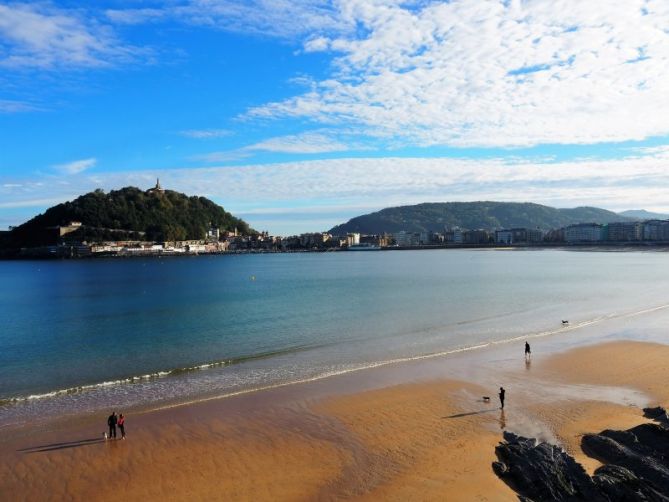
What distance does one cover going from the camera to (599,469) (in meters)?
11.1

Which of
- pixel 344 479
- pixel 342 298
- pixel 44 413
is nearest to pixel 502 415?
pixel 344 479

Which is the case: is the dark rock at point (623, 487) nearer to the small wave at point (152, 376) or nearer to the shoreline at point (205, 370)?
the shoreline at point (205, 370)

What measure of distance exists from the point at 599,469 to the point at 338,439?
21.0 feet

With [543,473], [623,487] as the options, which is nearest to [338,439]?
[543,473]

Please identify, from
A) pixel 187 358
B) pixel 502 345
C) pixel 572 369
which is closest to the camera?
pixel 572 369

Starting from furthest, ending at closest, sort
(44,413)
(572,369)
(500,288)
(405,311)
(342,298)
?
(500,288) < (342,298) < (405,311) < (572,369) < (44,413)

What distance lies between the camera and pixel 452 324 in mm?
33906

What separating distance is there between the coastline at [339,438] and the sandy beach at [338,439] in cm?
4

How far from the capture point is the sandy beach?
459 inches

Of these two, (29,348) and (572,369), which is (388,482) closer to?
(572,369)

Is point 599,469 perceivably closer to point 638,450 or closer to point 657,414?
point 638,450

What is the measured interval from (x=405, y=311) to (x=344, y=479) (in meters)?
28.7

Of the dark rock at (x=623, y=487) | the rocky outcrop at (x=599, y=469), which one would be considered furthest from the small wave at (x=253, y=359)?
the dark rock at (x=623, y=487)

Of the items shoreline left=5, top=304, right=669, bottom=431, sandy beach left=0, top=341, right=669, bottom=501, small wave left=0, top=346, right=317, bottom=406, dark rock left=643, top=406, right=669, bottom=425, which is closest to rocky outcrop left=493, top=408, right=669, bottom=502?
sandy beach left=0, top=341, right=669, bottom=501
